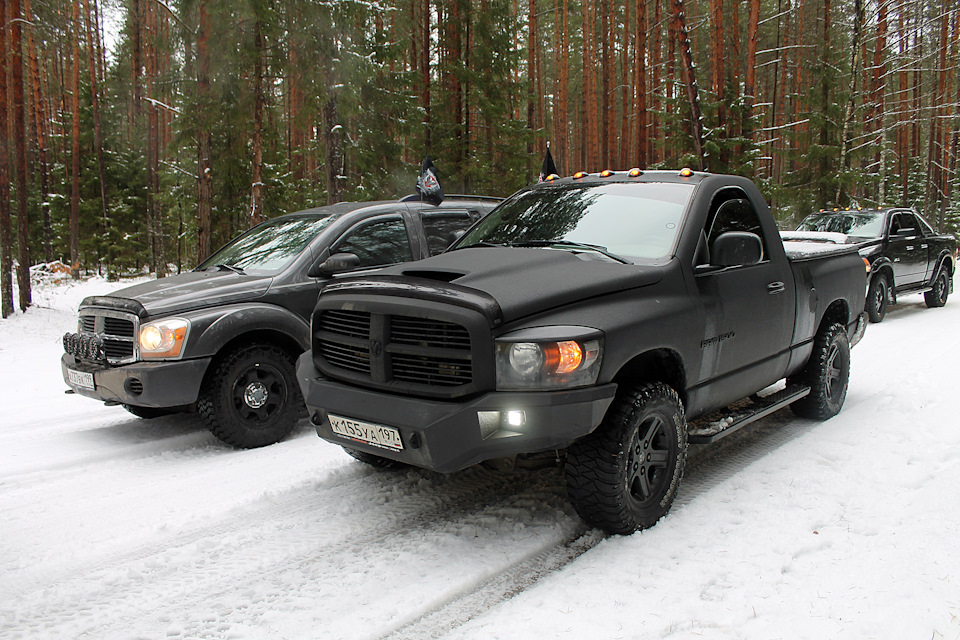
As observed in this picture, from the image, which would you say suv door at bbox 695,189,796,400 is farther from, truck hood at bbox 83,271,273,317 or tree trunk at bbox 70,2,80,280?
tree trunk at bbox 70,2,80,280

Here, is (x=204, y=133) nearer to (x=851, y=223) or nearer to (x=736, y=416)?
(x=736, y=416)

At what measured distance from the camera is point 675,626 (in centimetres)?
276

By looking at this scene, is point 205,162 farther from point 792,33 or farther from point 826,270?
point 792,33

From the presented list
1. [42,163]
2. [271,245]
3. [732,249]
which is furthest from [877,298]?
[42,163]

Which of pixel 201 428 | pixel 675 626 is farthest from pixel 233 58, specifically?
pixel 675 626

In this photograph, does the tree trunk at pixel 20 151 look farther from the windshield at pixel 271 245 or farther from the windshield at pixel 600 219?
the windshield at pixel 600 219

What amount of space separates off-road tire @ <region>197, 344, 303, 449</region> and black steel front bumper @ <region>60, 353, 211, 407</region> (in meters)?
0.15

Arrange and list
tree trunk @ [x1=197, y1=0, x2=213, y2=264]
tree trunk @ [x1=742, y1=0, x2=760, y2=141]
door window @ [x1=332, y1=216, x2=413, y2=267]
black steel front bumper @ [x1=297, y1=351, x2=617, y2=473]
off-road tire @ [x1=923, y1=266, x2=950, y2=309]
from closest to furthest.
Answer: black steel front bumper @ [x1=297, y1=351, x2=617, y2=473] < door window @ [x1=332, y1=216, x2=413, y2=267] < tree trunk @ [x1=197, y1=0, x2=213, y2=264] < off-road tire @ [x1=923, y1=266, x2=950, y2=309] < tree trunk @ [x1=742, y1=0, x2=760, y2=141]

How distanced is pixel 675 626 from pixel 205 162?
13.6m

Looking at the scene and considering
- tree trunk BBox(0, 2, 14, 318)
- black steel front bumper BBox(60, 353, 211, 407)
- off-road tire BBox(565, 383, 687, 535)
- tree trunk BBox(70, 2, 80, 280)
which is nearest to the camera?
off-road tire BBox(565, 383, 687, 535)

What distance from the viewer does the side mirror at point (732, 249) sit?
13.2 feet

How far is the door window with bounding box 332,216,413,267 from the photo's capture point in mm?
6070

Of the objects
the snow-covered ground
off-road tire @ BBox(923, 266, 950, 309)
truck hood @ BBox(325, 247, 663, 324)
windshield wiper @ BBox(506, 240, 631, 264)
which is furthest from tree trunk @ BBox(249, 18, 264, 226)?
off-road tire @ BBox(923, 266, 950, 309)

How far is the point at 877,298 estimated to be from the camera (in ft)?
37.4
